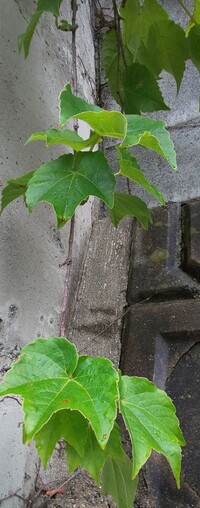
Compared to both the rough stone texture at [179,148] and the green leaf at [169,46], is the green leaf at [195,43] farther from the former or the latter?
the rough stone texture at [179,148]

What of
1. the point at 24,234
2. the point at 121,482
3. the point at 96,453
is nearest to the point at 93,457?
the point at 96,453

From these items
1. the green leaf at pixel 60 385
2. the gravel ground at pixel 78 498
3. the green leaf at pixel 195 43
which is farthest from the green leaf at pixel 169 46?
the gravel ground at pixel 78 498

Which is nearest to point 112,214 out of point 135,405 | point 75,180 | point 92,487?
point 75,180

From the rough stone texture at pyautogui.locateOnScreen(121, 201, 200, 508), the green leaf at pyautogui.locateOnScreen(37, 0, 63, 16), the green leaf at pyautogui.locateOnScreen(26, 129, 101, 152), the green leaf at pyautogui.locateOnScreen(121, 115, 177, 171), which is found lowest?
the rough stone texture at pyautogui.locateOnScreen(121, 201, 200, 508)

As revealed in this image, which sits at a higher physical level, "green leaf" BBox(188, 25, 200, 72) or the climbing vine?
"green leaf" BBox(188, 25, 200, 72)

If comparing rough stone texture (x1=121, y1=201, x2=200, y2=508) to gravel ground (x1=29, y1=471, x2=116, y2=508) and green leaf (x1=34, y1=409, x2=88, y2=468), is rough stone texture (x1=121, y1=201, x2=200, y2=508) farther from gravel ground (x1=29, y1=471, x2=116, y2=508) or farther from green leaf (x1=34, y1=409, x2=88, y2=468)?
green leaf (x1=34, y1=409, x2=88, y2=468)

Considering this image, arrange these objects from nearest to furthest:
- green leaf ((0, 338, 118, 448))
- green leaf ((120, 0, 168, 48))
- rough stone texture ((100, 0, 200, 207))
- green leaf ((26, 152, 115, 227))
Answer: green leaf ((0, 338, 118, 448))
green leaf ((26, 152, 115, 227))
green leaf ((120, 0, 168, 48))
rough stone texture ((100, 0, 200, 207))

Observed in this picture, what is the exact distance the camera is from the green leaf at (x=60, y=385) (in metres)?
0.41

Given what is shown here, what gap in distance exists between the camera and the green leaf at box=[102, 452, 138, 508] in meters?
0.60

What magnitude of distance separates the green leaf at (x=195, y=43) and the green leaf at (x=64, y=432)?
60cm

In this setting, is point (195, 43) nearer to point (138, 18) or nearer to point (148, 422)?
point (138, 18)

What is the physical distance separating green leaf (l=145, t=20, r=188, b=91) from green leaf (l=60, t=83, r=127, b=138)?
36 centimetres

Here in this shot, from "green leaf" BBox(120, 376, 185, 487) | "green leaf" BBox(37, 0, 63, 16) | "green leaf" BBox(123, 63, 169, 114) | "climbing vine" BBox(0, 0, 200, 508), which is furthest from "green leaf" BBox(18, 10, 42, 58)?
"green leaf" BBox(120, 376, 185, 487)

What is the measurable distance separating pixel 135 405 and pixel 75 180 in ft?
0.81
